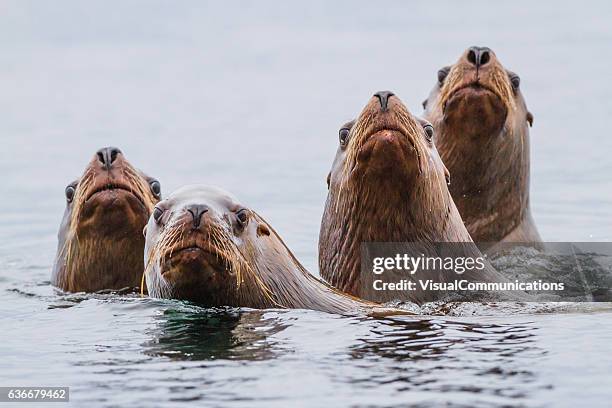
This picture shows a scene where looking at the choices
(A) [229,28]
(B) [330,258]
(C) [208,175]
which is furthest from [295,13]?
(B) [330,258]

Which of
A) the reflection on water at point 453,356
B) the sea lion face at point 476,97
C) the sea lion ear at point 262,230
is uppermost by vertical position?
the sea lion face at point 476,97

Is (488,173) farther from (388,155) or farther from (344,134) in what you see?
(388,155)

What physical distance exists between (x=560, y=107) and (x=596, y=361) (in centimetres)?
1490

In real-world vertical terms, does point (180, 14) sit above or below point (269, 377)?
above

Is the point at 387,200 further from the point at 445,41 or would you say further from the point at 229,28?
the point at 229,28

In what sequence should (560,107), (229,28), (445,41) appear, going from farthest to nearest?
(229,28)
(445,41)
(560,107)

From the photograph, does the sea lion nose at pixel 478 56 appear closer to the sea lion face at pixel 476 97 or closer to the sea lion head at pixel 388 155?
the sea lion face at pixel 476 97

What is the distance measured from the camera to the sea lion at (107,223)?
12.3 meters

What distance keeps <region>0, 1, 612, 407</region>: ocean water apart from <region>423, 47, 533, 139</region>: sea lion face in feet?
9.16

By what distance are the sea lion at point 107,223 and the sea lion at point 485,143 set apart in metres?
2.56

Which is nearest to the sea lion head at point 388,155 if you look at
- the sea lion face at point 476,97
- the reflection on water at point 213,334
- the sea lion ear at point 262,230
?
the sea lion ear at point 262,230

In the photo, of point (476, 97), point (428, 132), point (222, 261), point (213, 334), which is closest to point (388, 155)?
point (428, 132)

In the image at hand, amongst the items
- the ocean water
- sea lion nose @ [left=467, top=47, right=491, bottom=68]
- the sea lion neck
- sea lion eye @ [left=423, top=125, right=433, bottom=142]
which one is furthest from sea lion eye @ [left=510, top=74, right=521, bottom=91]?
the ocean water

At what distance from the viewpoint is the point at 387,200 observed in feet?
35.5
